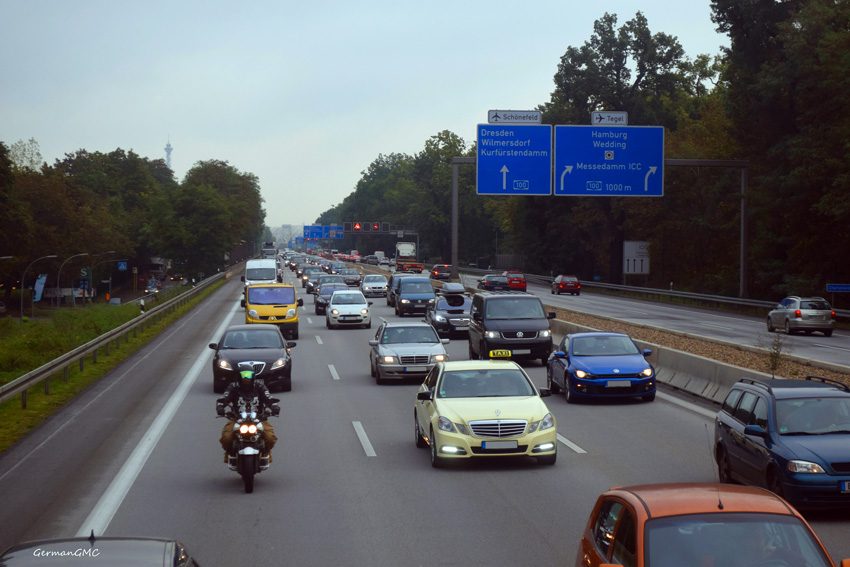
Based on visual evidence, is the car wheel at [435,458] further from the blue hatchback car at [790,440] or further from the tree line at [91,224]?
the tree line at [91,224]

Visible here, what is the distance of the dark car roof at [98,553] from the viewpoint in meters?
5.52

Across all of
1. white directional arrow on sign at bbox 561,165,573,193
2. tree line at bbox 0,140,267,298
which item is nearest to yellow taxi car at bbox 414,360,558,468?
white directional arrow on sign at bbox 561,165,573,193

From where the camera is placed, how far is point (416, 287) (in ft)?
176

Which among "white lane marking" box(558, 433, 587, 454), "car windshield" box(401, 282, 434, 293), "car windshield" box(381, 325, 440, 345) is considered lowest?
"white lane marking" box(558, 433, 587, 454)

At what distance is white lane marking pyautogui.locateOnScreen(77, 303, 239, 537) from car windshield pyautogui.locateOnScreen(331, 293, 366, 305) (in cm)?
1918

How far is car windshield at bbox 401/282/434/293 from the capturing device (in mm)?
53094

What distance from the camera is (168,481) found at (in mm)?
14289

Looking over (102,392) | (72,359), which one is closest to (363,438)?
(102,392)

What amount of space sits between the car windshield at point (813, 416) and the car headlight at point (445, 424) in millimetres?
4320

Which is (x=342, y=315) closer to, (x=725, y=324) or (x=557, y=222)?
(x=725, y=324)

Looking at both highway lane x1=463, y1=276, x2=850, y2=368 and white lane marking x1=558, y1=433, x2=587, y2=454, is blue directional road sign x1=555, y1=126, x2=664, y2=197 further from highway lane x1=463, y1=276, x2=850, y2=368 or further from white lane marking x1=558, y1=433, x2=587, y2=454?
white lane marking x1=558, y1=433, x2=587, y2=454

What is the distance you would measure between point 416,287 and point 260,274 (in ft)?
51.7

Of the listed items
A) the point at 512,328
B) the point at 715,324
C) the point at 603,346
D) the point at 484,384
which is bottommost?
the point at 715,324

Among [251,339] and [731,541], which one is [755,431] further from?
[251,339]
